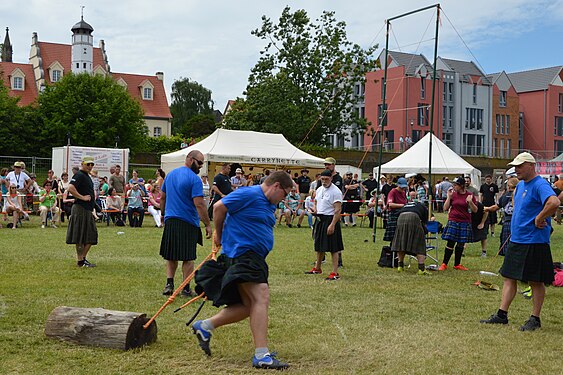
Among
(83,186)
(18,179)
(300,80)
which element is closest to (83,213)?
(83,186)

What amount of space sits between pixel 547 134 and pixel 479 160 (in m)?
17.7

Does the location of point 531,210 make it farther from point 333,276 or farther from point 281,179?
point 333,276

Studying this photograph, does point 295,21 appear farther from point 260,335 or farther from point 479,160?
point 260,335

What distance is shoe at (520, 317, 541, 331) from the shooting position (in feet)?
22.7

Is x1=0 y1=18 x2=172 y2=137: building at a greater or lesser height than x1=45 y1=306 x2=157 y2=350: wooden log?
greater

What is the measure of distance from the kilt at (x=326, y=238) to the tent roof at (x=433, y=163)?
654 inches

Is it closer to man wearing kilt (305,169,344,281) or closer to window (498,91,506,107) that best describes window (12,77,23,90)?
window (498,91,506,107)

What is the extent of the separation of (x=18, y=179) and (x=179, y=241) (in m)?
14.2

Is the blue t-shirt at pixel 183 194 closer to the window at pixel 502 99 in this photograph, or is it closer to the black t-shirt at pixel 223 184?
the black t-shirt at pixel 223 184

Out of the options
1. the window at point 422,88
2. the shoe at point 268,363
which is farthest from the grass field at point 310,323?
the window at point 422,88

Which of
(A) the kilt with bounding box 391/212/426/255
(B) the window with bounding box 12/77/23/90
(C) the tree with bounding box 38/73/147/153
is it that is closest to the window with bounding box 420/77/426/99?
(C) the tree with bounding box 38/73/147/153

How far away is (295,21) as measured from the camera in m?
45.4

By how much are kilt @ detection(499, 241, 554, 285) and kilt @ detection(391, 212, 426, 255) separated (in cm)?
387

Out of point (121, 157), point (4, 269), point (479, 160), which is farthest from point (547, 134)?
point (4, 269)
